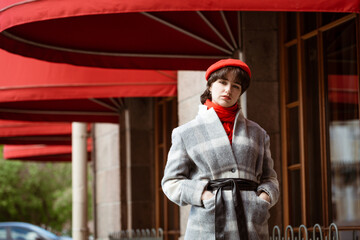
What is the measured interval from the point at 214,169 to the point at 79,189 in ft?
34.1

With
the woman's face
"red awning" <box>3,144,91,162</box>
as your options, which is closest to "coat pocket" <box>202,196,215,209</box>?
the woman's face

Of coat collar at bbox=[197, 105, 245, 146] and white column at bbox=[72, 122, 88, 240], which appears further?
white column at bbox=[72, 122, 88, 240]

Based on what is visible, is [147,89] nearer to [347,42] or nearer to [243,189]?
[347,42]

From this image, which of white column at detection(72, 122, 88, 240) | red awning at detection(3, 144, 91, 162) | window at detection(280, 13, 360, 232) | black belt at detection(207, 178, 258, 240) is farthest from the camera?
red awning at detection(3, 144, 91, 162)

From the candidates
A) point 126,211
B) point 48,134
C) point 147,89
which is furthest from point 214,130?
point 48,134

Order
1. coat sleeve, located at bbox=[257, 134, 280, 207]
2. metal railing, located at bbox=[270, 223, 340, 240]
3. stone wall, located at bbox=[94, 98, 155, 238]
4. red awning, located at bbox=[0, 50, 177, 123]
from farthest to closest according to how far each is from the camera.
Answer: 1. stone wall, located at bbox=[94, 98, 155, 238]
2. red awning, located at bbox=[0, 50, 177, 123]
3. metal railing, located at bbox=[270, 223, 340, 240]
4. coat sleeve, located at bbox=[257, 134, 280, 207]

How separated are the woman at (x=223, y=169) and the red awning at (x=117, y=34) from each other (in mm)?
2693

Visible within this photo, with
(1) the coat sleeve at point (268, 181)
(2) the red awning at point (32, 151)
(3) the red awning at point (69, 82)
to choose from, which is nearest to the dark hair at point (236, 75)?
(1) the coat sleeve at point (268, 181)

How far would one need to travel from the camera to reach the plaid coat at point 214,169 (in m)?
4.05

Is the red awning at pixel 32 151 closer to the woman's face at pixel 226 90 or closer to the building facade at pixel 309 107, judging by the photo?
the building facade at pixel 309 107

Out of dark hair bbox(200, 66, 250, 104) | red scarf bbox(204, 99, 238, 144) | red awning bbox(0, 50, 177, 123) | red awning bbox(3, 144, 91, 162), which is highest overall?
red awning bbox(0, 50, 177, 123)

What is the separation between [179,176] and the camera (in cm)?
417

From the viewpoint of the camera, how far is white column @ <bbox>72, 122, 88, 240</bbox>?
13906 millimetres

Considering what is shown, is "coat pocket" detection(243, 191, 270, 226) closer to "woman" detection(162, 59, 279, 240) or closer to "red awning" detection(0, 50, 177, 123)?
Answer: "woman" detection(162, 59, 279, 240)
